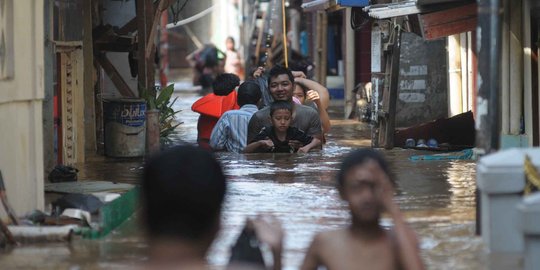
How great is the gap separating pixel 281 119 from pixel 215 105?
229 cm

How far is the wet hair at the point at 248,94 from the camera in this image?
17422mm

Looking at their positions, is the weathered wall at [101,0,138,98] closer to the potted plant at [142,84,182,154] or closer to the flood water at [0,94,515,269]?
the potted plant at [142,84,182,154]

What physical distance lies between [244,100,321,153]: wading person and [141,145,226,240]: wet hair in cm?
1245

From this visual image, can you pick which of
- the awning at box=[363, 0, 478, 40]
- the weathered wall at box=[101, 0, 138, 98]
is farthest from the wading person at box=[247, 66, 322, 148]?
the weathered wall at box=[101, 0, 138, 98]

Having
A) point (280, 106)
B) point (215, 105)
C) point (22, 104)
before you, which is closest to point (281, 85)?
point (280, 106)

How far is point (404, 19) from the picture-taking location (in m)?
18.0

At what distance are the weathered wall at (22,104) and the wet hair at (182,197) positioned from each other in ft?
23.4

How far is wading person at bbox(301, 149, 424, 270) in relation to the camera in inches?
192

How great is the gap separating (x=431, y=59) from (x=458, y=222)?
45.8ft

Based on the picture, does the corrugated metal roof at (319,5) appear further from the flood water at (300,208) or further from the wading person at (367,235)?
the wading person at (367,235)

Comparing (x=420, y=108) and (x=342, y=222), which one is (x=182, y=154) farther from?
(x=420, y=108)

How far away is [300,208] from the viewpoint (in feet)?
37.2

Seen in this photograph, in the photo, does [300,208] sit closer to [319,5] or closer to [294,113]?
[294,113]

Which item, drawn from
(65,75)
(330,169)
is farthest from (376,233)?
(65,75)
